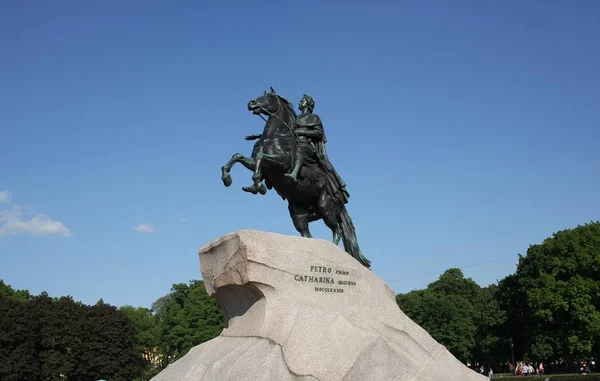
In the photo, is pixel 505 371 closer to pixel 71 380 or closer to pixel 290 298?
pixel 71 380

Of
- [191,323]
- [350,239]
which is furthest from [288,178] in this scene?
[191,323]

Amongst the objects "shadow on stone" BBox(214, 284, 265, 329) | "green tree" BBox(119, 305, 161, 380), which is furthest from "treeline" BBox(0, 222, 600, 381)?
"shadow on stone" BBox(214, 284, 265, 329)

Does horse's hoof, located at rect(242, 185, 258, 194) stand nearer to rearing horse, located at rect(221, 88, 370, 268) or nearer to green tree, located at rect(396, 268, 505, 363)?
rearing horse, located at rect(221, 88, 370, 268)

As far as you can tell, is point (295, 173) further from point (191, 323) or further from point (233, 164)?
point (191, 323)

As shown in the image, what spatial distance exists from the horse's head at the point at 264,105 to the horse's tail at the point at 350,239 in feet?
9.33

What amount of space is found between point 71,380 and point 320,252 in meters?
41.8

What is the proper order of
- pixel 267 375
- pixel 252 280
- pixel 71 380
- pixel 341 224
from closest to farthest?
pixel 267 375
pixel 252 280
pixel 341 224
pixel 71 380

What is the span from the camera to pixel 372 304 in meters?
12.2

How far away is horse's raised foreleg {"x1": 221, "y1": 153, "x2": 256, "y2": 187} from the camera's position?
1245cm

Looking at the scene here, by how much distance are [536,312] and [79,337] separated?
3242cm

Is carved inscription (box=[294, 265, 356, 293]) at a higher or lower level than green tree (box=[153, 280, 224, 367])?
lower

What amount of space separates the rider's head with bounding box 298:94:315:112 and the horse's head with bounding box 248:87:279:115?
1286 millimetres

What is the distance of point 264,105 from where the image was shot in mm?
13805

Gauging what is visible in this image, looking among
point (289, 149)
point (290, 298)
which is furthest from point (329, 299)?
point (289, 149)
